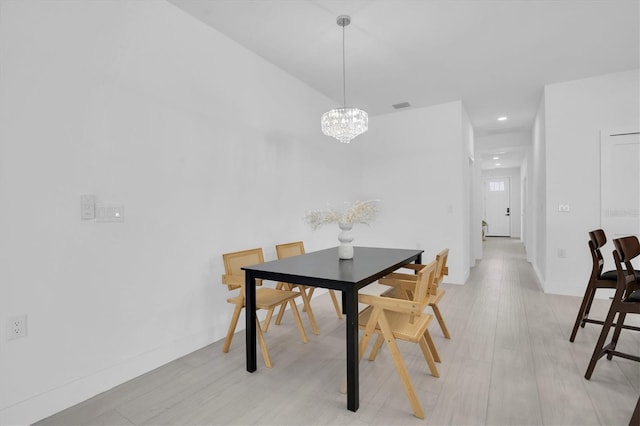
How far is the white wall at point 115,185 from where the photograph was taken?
5.48ft

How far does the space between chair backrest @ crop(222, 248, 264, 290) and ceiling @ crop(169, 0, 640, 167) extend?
1.96 m

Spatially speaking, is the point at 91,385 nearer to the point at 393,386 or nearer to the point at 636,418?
the point at 393,386

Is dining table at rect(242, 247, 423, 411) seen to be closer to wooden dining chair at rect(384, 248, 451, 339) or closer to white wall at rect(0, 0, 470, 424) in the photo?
wooden dining chair at rect(384, 248, 451, 339)

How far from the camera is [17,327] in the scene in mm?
1642

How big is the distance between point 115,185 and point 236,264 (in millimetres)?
1028

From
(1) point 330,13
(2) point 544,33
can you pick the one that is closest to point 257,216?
Result: (1) point 330,13

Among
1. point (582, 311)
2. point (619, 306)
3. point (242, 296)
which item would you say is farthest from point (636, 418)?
point (242, 296)

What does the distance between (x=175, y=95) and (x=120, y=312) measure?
1612 mm

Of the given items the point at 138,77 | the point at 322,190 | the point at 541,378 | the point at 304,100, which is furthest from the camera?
the point at 322,190

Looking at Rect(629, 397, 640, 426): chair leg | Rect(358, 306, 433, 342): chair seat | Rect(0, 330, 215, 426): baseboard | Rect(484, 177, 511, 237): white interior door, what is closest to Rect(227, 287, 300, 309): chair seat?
Rect(0, 330, 215, 426): baseboard

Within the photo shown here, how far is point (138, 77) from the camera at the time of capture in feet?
7.26

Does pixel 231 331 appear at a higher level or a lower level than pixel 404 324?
lower

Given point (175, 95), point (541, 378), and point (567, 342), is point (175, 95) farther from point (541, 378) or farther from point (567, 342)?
point (567, 342)

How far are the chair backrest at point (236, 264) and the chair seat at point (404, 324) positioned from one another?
96 centimetres
